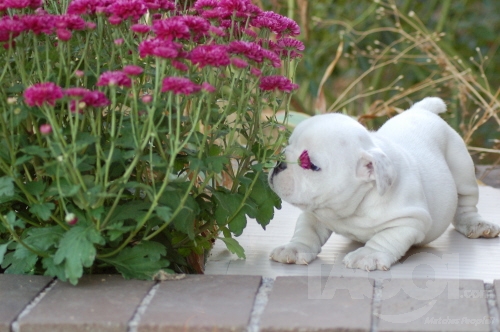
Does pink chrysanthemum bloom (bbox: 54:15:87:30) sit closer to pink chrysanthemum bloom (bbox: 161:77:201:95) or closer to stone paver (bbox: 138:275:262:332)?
pink chrysanthemum bloom (bbox: 161:77:201:95)

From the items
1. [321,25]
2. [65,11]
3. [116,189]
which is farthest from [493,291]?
[321,25]

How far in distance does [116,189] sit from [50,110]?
0.23m

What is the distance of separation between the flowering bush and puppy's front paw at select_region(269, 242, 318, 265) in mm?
99

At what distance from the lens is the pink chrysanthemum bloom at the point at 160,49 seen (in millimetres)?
1705

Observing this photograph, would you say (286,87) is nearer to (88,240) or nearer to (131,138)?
(131,138)

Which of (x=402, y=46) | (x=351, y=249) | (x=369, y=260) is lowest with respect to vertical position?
(x=402, y=46)

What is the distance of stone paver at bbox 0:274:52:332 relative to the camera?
1759mm

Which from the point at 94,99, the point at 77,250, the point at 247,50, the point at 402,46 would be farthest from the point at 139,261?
the point at 402,46

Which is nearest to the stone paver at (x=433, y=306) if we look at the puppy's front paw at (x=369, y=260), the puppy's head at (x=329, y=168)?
the puppy's front paw at (x=369, y=260)

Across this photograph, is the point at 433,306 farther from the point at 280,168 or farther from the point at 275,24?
the point at 275,24

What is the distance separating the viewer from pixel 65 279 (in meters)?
1.87

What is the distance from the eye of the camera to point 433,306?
1.78 metres

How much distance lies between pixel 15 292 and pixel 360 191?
0.87 m

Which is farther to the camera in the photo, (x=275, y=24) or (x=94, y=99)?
(x=275, y=24)
